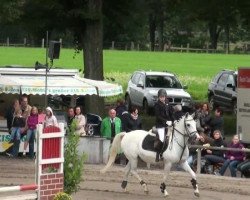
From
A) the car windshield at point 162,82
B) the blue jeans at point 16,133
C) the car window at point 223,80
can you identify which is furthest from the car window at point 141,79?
the blue jeans at point 16,133

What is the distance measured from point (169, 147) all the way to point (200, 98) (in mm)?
31642

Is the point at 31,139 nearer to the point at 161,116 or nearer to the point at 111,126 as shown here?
the point at 111,126

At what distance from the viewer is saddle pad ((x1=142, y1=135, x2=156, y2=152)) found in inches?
786

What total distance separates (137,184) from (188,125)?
10.5ft

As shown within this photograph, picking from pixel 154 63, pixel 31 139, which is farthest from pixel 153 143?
pixel 154 63

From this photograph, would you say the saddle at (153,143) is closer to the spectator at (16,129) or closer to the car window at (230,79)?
the spectator at (16,129)

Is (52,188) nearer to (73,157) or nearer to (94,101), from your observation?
(73,157)

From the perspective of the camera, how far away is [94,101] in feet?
109

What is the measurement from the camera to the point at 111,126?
2578 centimetres

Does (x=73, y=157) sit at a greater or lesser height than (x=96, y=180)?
greater

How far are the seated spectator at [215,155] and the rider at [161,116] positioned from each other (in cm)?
377

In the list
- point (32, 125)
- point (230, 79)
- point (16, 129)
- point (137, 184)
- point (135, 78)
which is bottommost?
point (137, 184)

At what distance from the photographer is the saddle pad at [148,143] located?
19953mm

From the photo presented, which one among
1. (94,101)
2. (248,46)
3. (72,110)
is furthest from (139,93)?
(248,46)
